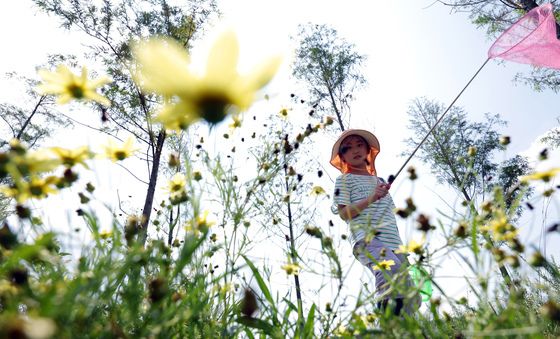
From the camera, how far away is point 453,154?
8016mm

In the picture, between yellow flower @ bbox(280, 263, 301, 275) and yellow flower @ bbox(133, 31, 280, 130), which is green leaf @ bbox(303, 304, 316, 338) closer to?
yellow flower @ bbox(280, 263, 301, 275)

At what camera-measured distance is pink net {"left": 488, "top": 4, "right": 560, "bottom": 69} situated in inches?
112

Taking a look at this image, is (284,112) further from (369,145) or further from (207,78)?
(207,78)

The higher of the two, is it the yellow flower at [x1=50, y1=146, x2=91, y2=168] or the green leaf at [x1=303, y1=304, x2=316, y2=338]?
the yellow flower at [x1=50, y1=146, x2=91, y2=168]

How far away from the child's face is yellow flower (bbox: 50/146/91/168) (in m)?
1.87

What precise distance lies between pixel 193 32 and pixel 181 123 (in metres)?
5.46

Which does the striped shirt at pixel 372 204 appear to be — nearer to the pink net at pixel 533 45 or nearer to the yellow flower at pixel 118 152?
the yellow flower at pixel 118 152

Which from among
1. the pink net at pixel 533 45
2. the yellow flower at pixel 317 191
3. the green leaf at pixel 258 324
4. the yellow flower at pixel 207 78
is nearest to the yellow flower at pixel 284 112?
the yellow flower at pixel 317 191

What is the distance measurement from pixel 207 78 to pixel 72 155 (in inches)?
14.0

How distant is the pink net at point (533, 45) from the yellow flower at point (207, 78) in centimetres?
288

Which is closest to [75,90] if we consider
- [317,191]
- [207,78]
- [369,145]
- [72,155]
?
[72,155]

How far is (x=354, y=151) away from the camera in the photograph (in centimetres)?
241

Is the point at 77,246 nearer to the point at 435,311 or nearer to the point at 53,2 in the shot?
the point at 435,311

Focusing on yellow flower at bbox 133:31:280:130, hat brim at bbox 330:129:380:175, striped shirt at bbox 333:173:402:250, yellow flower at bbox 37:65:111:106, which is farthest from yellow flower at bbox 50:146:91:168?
hat brim at bbox 330:129:380:175
